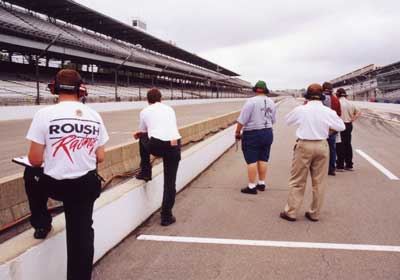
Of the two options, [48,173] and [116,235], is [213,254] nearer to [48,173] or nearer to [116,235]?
[116,235]

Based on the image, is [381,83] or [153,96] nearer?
[153,96]

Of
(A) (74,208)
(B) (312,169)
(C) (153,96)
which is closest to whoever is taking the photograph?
(A) (74,208)

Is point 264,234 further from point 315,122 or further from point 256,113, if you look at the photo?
point 256,113

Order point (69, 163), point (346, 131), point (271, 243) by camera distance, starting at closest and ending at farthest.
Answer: point (69, 163)
point (271, 243)
point (346, 131)

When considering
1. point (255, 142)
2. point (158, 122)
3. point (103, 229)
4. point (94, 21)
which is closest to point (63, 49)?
point (94, 21)

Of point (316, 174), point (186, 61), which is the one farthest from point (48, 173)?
point (186, 61)

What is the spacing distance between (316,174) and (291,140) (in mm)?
10043

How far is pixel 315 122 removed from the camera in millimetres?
4965

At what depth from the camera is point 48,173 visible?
265cm

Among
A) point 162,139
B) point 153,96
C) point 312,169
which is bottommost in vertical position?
point 312,169

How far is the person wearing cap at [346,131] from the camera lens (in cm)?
827

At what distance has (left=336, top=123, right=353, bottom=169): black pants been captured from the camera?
8.43 meters

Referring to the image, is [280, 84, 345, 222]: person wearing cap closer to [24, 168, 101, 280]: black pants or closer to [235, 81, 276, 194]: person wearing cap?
A: [235, 81, 276, 194]: person wearing cap

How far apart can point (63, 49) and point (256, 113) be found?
33.6 m
